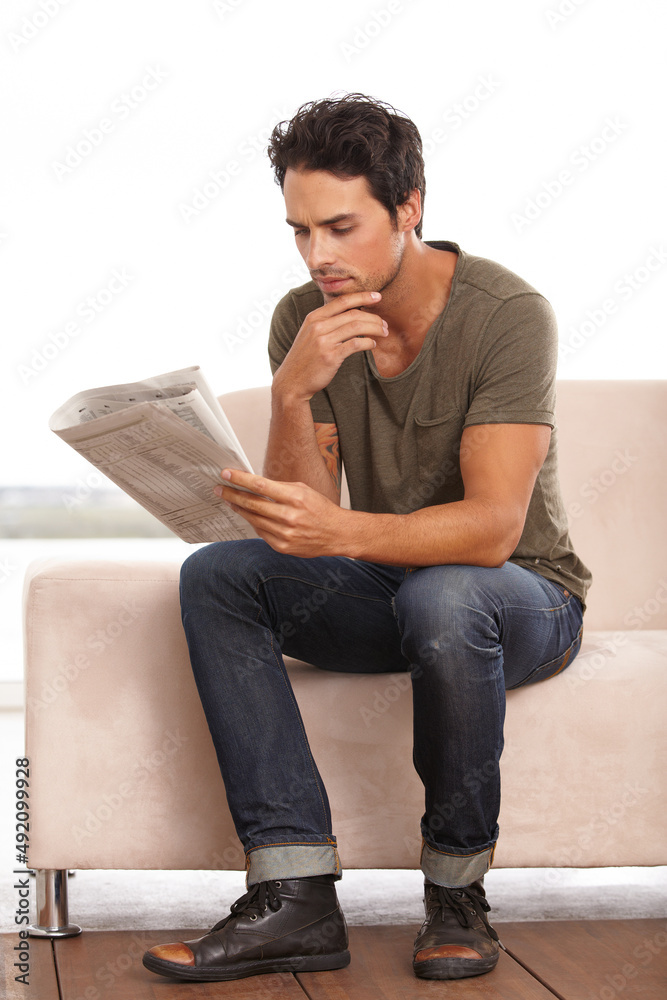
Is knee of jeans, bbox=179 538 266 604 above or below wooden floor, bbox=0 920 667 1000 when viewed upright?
above

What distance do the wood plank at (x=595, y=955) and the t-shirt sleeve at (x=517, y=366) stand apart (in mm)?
712

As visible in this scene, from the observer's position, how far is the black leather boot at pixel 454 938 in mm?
1177

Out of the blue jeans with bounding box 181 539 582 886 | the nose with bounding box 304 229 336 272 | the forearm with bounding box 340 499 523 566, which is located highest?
the nose with bounding box 304 229 336 272

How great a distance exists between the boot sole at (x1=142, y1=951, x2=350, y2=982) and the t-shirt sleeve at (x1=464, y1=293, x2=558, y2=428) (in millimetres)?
716

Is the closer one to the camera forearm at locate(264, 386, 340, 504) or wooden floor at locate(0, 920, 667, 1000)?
wooden floor at locate(0, 920, 667, 1000)

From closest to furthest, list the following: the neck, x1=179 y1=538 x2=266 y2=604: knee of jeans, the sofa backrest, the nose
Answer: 1. x1=179 y1=538 x2=266 y2=604: knee of jeans
2. the nose
3. the neck
4. the sofa backrest

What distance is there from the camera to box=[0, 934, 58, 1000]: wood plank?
3.73 ft

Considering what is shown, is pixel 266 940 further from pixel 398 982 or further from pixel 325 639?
pixel 325 639

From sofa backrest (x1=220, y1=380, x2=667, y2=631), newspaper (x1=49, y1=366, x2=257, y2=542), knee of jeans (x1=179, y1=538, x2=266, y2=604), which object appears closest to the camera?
newspaper (x1=49, y1=366, x2=257, y2=542)

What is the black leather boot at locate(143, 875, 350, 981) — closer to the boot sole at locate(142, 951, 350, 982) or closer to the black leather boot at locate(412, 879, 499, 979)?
the boot sole at locate(142, 951, 350, 982)

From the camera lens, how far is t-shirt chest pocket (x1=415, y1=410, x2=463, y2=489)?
140cm

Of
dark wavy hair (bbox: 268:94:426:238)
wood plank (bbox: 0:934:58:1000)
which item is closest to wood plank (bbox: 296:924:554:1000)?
wood plank (bbox: 0:934:58:1000)

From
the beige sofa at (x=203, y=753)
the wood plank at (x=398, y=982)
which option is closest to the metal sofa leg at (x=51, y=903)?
the beige sofa at (x=203, y=753)

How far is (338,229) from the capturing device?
4.53 ft
